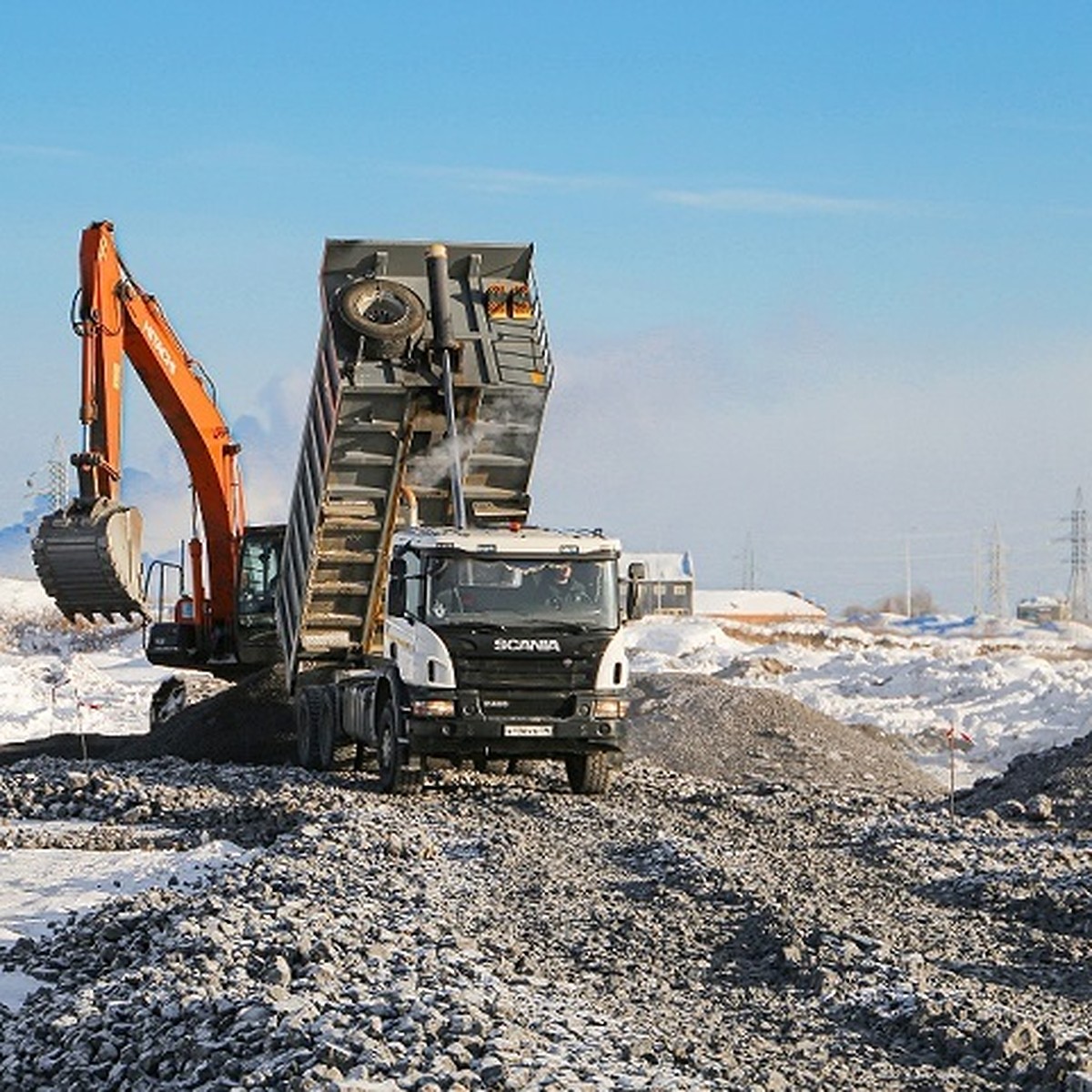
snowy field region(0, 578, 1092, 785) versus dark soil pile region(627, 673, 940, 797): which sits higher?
dark soil pile region(627, 673, 940, 797)

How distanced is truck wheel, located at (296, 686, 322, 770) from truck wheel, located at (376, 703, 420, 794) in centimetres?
233

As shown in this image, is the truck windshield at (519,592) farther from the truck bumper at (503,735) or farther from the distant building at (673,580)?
the distant building at (673,580)

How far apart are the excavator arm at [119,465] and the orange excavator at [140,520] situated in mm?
14

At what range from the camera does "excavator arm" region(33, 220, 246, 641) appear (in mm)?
21188

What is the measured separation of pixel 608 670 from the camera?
A: 1909cm

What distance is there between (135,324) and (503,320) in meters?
5.43

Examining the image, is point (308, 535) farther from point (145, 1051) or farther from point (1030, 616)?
point (1030, 616)

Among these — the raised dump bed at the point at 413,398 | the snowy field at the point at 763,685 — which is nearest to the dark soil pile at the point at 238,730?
the raised dump bed at the point at 413,398

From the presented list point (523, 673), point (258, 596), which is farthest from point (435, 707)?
point (258, 596)

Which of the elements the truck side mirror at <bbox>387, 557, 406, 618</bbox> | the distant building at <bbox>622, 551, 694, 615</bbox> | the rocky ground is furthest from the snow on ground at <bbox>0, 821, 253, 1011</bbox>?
the distant building at <bbox>622, 551, 694, 615</bbox>

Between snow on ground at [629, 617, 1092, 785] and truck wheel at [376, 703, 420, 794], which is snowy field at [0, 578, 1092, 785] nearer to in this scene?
snow on ground at [629, 617, 1092, 785]

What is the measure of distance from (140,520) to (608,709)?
6.22 meters

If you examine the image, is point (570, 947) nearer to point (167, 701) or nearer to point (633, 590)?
point (633, 590)

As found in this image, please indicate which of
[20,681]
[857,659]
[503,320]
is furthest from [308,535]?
[857,659]
